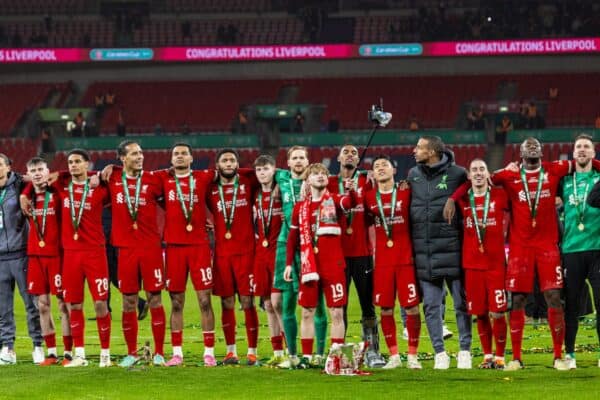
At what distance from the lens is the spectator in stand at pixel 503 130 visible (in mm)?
44875

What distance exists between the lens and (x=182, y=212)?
12.9m

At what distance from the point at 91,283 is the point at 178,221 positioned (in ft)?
3.57

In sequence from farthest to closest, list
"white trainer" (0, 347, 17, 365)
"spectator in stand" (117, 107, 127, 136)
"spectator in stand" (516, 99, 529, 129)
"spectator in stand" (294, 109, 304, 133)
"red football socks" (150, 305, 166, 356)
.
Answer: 1. "spectator in stand" (117, 107, 127, 136)
2. "spectator in stand" (294, 109, 304, 133)
3. "spectator in stand" (516, 99, 529, 129)
4. "white trainer" (0, 347, 17, 365)
5. "red football socks" (150, 305, 166, 356)

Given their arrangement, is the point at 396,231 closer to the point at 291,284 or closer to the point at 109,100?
the point at 291,284

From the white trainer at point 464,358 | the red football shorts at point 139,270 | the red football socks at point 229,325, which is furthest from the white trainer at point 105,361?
the white trainer at point 464,358

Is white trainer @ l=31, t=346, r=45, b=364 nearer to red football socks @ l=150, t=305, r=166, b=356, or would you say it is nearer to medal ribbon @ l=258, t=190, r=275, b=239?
red football socks @ l=150, t=305, r=166, b=356

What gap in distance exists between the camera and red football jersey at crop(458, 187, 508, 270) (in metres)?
12.2

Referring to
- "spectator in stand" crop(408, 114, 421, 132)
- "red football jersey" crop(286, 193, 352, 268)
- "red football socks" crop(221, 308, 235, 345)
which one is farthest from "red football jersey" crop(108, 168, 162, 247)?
"spectator in stand" crop(408, 114, 421, 132)

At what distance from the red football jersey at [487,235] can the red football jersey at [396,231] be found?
0.54 meters

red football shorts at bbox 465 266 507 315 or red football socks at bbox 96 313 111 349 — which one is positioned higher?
red football shorts at bbox 465 266 507 315

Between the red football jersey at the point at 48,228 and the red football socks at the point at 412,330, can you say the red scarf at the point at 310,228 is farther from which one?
the red football jersey at the point at 48,228

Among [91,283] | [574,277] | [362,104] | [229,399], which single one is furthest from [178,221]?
[362,104]

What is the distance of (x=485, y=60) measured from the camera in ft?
166

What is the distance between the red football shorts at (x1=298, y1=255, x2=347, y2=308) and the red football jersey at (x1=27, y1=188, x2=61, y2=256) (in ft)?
9.30
